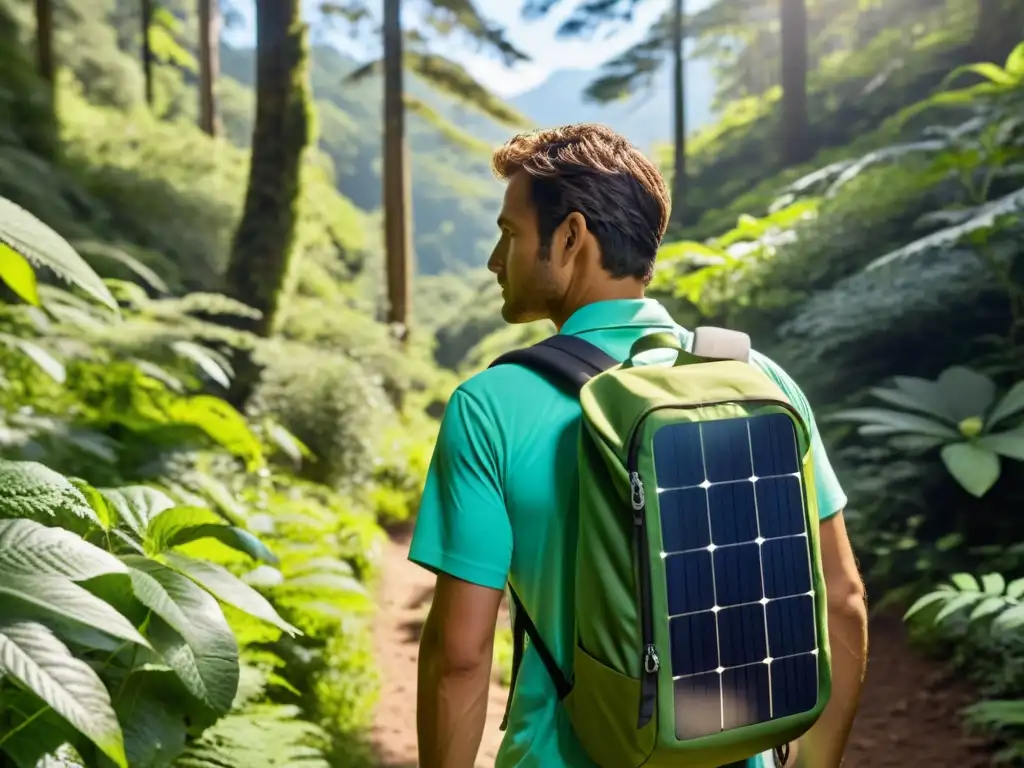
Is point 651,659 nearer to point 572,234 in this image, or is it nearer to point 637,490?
point 637,490

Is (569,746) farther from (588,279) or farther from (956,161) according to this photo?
(956,161)

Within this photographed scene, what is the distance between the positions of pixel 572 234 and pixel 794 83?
12942 millimetres

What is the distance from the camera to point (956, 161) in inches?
171

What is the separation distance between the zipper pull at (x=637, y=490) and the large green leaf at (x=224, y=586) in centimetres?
76

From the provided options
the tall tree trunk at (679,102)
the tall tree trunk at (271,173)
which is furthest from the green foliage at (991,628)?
the tall tree trunk at (679,102)

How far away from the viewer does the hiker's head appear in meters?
1.17

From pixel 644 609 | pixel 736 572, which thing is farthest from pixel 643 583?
pixel 736 572

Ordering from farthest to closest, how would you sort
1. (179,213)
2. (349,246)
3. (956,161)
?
(349,246) < (179,213) < (956,161)

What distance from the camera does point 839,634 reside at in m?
1.27

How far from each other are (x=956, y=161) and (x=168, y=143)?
1205cm

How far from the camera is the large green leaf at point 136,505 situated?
160 cm

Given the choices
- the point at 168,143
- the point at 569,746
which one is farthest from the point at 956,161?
the point at 168,143

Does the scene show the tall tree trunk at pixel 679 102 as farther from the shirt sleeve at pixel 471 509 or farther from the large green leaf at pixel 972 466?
the shirt sleeve at pixel 471 509

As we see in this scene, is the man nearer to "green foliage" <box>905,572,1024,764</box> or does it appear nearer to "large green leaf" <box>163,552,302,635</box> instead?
"large green leaf" <box>163,552,302,635</box>
